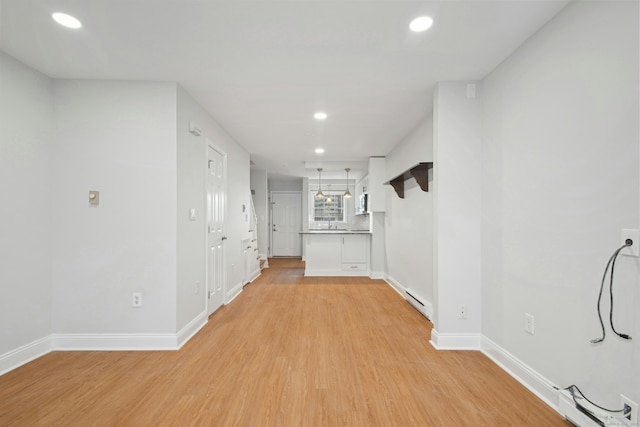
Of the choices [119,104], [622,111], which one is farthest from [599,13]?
[119,104]

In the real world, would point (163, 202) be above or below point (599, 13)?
below

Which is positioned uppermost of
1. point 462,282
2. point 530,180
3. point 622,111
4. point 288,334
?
point 622,111

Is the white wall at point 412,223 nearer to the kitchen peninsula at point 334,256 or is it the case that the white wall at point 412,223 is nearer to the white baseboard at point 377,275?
the white baseboard at point 377,275

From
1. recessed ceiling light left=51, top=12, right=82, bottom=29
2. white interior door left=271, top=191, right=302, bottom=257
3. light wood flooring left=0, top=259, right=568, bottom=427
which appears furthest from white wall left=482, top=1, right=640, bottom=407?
white interior door left=271, top=191, right=302, bottom=257

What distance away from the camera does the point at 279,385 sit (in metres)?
2.07

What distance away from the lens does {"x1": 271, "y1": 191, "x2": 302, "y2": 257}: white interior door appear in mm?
9344

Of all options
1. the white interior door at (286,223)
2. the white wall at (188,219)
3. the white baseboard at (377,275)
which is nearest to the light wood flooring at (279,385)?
the white wall at (188,219)

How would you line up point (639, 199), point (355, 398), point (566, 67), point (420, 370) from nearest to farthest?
point (639, 199) < point (566, 67) < point (355, 398) < point (420, 370)

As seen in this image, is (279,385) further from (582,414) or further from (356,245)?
(356,245)

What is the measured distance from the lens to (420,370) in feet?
7.48

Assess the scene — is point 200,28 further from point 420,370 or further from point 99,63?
point 420,370

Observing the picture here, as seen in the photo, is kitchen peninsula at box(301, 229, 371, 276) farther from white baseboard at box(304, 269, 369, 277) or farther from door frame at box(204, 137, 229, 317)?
door frame at box(204, 137, 229, 317)

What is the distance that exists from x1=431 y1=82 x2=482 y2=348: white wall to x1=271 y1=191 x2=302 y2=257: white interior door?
691cm

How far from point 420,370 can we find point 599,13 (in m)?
2.57
